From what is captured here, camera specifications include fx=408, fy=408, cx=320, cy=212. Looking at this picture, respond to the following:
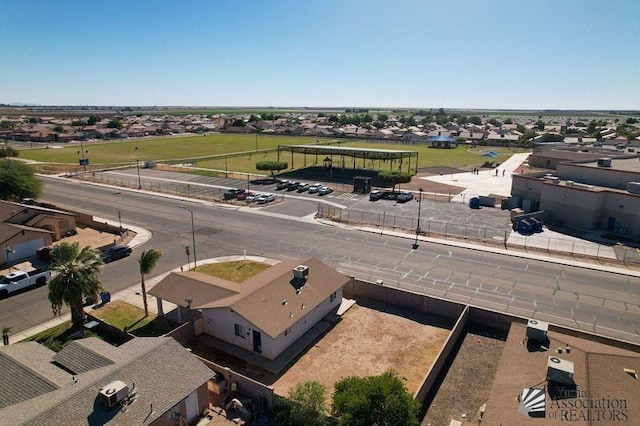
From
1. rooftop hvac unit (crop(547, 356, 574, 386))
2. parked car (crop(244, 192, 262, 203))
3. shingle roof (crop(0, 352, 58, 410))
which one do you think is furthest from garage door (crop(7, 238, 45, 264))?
rooftop hvac unit (crop(547, 356, 574, 386))

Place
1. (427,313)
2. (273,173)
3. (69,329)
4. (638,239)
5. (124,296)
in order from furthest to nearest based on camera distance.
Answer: (273,173) → (638,239) → (124,296) → (427,313) → (69,329)

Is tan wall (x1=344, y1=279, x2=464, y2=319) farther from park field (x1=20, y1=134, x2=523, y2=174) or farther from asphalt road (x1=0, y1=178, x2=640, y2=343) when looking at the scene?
park field (x1=20, y1=134, x2=523, y2=174)

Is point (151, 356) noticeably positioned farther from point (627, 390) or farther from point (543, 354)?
point (627, 390)

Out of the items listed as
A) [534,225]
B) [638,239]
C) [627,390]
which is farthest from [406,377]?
[638,239]

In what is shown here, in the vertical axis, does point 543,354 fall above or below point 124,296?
above

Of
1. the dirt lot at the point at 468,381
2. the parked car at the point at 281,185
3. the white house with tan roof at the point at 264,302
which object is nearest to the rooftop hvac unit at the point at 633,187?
the dirt lot at the point at 468,381

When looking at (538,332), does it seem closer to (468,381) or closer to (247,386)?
(468,381)

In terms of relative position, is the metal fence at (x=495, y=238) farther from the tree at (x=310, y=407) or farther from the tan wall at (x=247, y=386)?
the tree at (x=310, y=407)
